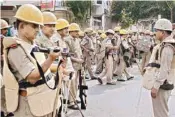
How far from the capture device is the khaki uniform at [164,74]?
Result: 5.22m

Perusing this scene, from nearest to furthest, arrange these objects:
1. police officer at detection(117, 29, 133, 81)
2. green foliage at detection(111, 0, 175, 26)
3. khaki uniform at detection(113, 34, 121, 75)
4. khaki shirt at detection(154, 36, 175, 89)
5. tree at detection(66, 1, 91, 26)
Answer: khaki shirt at detection(154, 36, 175, 89) → khaki uniform at detection(113, 34, 121, 75) → police officer at detection(117, 29, 133, 81) → tree at detection(66, 1, 91, 26) → green foliage at detection(111, 0, 175, 26)

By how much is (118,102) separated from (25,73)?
5962 mm

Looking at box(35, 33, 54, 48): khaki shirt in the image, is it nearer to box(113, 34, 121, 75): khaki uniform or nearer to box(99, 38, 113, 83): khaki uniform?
box(99, 38, 113, 83): khaki uniform

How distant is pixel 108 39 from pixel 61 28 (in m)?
5.73

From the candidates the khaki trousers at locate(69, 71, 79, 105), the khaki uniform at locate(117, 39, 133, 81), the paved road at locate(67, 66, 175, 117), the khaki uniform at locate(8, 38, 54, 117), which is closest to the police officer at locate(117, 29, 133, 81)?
the khaki uniform at locate(117, 39, 133, 81)

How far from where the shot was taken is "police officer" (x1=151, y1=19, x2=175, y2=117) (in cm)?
523

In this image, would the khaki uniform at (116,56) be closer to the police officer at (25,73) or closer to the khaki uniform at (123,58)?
the khaki uniform at (123,58)

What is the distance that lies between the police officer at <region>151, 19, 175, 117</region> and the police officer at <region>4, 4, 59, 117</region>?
2055 mm

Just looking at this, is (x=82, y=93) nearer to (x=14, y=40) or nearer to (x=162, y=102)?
(x=162, y=102)

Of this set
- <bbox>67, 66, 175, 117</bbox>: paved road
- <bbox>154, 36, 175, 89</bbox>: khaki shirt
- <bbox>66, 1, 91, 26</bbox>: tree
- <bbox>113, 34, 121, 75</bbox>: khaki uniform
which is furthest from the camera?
<bbox>66, 1, 91, 26</bbox>: tree

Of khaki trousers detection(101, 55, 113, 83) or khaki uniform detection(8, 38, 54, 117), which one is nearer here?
khaki uniform detection(8, 38, 54, 117)

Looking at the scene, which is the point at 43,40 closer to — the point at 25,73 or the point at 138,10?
the point at 25,73

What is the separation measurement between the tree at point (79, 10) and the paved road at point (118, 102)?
22727 mm

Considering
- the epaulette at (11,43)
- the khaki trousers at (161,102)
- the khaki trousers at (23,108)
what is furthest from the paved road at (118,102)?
the epaulette at (11,43)
